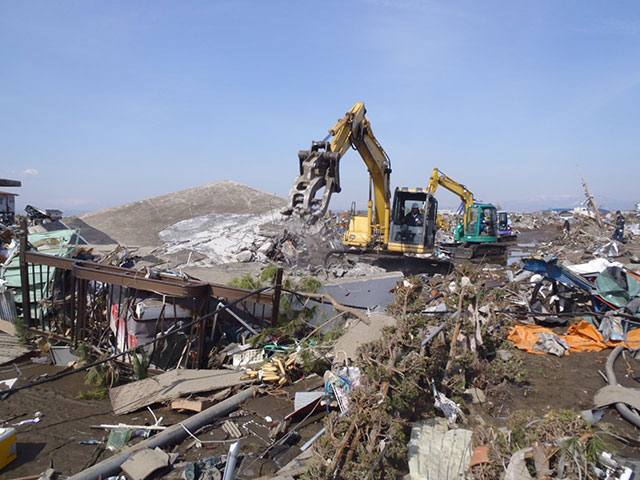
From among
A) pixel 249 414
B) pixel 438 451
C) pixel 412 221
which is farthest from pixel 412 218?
pixel 438 451

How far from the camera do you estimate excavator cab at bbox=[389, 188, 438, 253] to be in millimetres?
11867

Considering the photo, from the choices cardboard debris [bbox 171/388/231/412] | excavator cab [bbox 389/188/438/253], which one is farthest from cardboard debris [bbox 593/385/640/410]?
excavator cab [bbox 389/188/438/253]

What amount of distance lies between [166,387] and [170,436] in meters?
1.05

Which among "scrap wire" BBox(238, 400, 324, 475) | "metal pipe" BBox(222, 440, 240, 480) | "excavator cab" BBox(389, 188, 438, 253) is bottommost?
"scrap wire" BBox(238, 400, 324, 475)

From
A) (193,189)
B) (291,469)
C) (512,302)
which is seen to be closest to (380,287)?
(512,302)

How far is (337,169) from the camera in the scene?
27.5 ft

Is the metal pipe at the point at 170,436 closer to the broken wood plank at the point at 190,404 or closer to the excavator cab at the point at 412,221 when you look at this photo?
the broken wood plank at the point at 190,404

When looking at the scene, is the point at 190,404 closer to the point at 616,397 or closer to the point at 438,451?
the point at 438,451

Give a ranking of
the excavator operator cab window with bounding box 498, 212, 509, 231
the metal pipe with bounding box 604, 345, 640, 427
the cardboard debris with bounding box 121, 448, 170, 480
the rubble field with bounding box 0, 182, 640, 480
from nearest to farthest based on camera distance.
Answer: the rubble field with bounding box 0, 182, 640, 480 → the cardboard debris with bounding box 121, 448, 170, 480 → the metal pipe with bounding box 604, 345, 640, 427 → the excavator operator cab window with bounding box 498, 212, 509, 231

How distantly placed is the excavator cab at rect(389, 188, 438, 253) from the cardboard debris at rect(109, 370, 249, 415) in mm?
7992

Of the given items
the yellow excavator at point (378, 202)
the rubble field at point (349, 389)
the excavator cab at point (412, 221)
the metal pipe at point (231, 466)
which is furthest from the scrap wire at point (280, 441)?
the excavator cab at point (412, 221)

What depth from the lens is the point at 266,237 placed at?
13.5 m

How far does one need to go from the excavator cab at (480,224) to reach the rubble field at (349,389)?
760cm

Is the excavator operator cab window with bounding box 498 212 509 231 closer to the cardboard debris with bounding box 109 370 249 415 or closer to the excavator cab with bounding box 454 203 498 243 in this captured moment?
the excavator cab with bounding box 454 203 498 243
